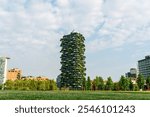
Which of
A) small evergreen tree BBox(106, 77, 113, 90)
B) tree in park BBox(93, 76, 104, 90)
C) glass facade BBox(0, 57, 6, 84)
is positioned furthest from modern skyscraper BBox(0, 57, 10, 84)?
small evergreen tree BBox(106, 77, 113, 90)

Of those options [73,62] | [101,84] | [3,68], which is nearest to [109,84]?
[101,84]

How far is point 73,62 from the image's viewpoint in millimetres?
89812

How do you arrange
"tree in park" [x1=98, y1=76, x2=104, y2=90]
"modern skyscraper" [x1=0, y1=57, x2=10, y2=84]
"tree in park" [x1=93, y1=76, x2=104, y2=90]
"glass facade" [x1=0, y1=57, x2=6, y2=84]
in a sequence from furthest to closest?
"modern skyscraper" [x1=0, y1=57, x2=10, y2=84] < "glass facade" [x1=0, y1=57, x2=6, y2=84] < "tree in park" [x1=93, y1=76, x2=104, y2=90] < "tree in park" [x1=98, y1=76, x2=104, y2=90]

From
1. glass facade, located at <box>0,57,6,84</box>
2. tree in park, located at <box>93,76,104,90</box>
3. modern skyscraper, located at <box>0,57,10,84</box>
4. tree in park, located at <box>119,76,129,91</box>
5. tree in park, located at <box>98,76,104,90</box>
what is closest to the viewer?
tree in park, located at <box>119,76,129,91</box>

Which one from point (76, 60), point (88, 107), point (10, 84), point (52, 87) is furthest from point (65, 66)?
point (88, 107)

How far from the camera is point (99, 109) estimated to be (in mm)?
10500

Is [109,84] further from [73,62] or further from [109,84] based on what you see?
[73,62]

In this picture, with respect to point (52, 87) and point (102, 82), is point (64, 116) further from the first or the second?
point (102, 82)

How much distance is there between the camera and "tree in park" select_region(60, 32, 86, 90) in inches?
3482

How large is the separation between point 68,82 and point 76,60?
7708 mm

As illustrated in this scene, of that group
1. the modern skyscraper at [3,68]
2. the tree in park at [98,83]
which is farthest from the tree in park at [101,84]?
the modern skyscraper at [3,68]

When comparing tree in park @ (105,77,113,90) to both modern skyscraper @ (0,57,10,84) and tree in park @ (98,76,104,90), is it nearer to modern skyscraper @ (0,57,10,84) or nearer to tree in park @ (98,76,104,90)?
tree in park @ (98,76,104,90)

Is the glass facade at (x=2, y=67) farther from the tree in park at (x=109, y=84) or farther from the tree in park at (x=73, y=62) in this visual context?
the tree in park at (x=109, y=84)

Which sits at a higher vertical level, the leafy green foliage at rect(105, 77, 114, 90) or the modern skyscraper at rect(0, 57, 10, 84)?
the modern skyscraper at rect(0, 57, 10, 84)
